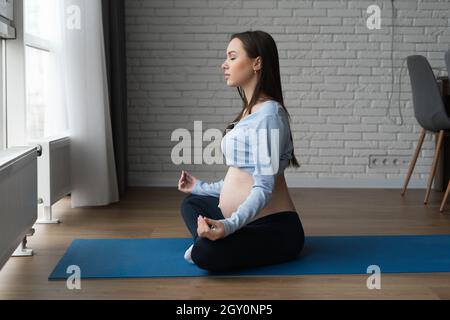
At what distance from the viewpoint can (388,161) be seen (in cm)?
536

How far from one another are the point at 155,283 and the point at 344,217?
5.69 feet

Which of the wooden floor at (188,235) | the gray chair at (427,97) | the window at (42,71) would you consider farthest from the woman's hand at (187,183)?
the gray chair at (427,97)

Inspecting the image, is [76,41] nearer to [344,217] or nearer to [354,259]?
[344,217]

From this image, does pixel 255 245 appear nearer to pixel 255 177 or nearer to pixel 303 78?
pixel 255 177

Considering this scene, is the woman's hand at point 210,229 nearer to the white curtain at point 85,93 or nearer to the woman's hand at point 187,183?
the woman's hand at point 187,183

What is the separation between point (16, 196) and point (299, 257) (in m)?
1.15

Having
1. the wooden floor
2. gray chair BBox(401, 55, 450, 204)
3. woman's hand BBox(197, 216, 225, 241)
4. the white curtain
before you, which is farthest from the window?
gray chair BBox(401, 55, 450, 204)

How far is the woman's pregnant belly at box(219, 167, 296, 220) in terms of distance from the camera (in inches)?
111

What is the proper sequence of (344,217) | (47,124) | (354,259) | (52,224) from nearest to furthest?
(354,259) → (52,224) → (344,217) → (47,124)

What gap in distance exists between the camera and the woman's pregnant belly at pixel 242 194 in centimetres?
281

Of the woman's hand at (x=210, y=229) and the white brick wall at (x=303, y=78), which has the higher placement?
the white brick wall at (x=303, y=78)

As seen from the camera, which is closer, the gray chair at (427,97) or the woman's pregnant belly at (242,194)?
the woman's pregnant belly at (242,194)
